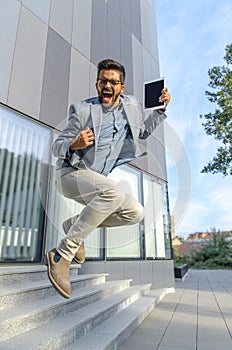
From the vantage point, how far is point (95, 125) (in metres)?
1.27

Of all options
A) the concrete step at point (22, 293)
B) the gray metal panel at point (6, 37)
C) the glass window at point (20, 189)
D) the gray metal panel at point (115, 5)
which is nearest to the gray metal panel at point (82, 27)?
the gray metal panel at point (115, 5)

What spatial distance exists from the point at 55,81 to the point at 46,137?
39.8 inches

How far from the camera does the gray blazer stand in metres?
1.29

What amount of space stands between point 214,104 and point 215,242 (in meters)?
9.48

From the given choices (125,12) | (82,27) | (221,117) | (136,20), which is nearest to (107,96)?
(82,27)

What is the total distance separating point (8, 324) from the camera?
1327 millimetres

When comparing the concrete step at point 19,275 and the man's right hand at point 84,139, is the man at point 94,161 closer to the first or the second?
the man's right hand at point 84,139

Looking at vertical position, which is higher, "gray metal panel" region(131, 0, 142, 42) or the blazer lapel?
"gray metal panel" region(131, 0, 142, 42)

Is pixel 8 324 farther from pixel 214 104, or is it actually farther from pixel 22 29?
pixel 214 104

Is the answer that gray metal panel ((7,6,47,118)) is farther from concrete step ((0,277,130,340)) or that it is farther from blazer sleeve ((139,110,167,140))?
concrete step ((0,277,130,340))

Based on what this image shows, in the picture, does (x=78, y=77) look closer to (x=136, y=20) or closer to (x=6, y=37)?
(x=6, y=37)

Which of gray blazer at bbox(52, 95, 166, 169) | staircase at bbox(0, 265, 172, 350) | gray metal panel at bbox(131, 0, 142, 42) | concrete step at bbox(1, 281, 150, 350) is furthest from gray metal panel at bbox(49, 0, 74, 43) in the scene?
concrete step at bbox(1, 281, 150, 350)

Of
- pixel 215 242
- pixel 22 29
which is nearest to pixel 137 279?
pixel 22 29

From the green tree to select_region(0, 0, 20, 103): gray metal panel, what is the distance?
5.92 meters
